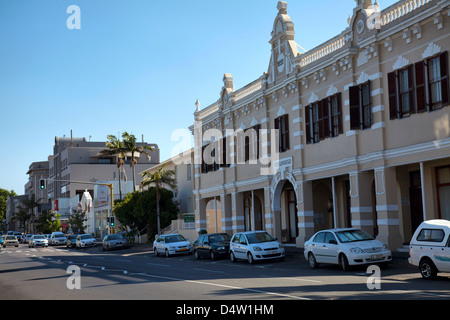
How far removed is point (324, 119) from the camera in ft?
94.6

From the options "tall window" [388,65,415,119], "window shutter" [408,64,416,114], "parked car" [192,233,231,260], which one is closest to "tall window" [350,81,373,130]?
"tall window" [388,65,415,119]

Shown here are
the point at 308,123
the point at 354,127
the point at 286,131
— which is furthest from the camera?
the point at 286,131

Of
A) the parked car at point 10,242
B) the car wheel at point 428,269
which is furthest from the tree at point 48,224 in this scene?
the car wheel at point 428,269

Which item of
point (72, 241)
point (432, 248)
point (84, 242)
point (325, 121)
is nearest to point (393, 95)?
point (325, 121)

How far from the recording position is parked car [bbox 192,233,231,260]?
1218 inches

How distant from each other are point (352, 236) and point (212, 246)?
38.2 ft

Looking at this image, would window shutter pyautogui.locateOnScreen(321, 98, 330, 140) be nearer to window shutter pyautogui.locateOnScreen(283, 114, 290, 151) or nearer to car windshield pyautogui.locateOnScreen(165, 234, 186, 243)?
window shutter pyautogui.locateOnScreen(283, 114, 290, 151)

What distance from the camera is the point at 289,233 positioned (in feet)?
121

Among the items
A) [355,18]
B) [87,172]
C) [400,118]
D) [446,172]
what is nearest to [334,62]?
[355,18]

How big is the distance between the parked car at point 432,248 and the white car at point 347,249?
2.74 meters

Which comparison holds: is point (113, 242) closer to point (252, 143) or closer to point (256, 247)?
point (252, 143)

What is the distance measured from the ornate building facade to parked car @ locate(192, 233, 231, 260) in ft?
12.5

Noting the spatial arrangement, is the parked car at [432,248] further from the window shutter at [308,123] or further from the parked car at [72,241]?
the parked car at [72,241]

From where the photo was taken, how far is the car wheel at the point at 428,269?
53.6 feet
